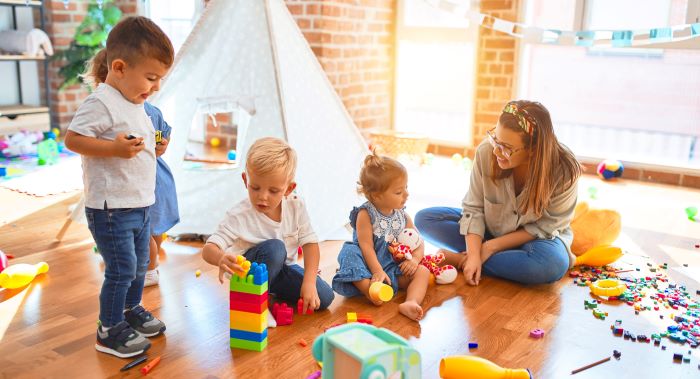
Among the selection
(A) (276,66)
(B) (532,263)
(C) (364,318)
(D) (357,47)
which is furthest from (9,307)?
(D) (357,47)

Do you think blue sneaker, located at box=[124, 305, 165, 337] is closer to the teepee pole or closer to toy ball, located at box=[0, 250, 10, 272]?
toy ball, located at box=[0, 250, 10, 272]

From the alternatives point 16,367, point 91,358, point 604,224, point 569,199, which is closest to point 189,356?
point 91,358

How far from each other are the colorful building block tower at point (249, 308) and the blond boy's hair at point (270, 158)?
0.87 feet

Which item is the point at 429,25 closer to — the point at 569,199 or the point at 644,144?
the point at 644,144

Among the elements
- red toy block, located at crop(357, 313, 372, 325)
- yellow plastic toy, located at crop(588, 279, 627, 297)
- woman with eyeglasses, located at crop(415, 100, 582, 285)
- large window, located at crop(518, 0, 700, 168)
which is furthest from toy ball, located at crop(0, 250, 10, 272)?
large window, located at crop(518, 0, 700, 168)

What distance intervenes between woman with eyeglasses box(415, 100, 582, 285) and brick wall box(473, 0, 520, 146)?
6.83ft

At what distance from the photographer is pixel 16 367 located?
1.66m

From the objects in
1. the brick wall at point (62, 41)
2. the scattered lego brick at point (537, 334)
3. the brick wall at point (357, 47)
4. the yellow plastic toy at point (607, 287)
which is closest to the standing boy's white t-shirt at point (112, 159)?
the scattered lego brick at point (537, 334)

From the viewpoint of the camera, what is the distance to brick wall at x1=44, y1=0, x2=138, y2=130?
4.91 meters

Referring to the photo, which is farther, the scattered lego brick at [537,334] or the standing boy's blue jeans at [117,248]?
the scattered lego brick at [537,334]

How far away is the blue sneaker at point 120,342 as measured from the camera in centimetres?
171

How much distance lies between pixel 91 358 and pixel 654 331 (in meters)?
1.53

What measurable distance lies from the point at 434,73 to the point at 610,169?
1.37 meters

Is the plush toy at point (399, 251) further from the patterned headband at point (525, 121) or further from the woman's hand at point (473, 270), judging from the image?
the patterned headband at point (525, 121)
